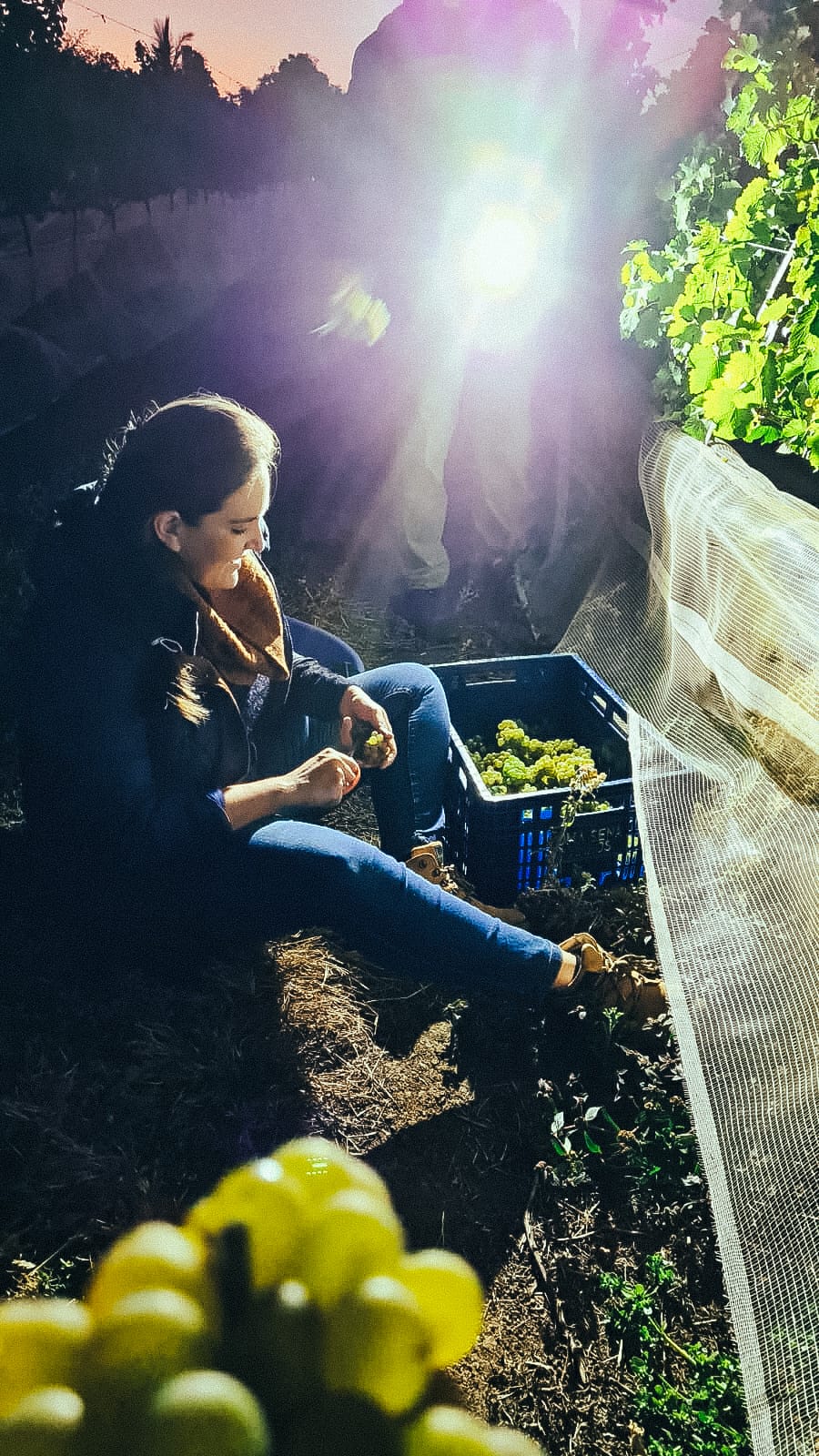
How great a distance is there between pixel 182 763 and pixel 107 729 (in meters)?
0.21

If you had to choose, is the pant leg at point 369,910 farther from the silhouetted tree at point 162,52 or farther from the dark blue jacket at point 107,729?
the silhouetted tree at point 162,52

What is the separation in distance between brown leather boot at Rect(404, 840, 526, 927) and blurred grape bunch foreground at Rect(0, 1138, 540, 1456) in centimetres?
119

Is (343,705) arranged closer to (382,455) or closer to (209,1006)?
(209,1006)

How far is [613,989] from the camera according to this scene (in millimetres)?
2338

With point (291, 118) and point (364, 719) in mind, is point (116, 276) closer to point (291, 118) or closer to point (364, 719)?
point (291, 118)

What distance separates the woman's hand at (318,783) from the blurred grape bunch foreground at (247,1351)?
2.97 feet

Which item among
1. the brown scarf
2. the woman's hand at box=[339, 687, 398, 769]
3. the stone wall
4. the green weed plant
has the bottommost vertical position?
the green weed plant

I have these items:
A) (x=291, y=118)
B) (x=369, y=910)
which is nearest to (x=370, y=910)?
(x=369, y=910)

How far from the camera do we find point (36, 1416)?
3.67 feet

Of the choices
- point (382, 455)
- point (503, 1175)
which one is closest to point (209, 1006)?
point (503, 1175)

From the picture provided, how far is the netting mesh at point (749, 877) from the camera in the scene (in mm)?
1558

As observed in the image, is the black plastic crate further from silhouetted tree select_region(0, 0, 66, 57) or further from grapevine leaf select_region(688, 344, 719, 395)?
silhouetted tree select_region(0, 0, 66, 57)

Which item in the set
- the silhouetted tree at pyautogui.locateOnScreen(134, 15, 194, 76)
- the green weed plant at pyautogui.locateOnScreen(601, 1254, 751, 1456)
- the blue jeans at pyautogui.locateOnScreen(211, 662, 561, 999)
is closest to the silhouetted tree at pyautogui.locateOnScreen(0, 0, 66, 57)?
the silhouetted tree at pyautogui.locateOnScreen(134, 15, 194, 76)

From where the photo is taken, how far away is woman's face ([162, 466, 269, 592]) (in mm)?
2133
